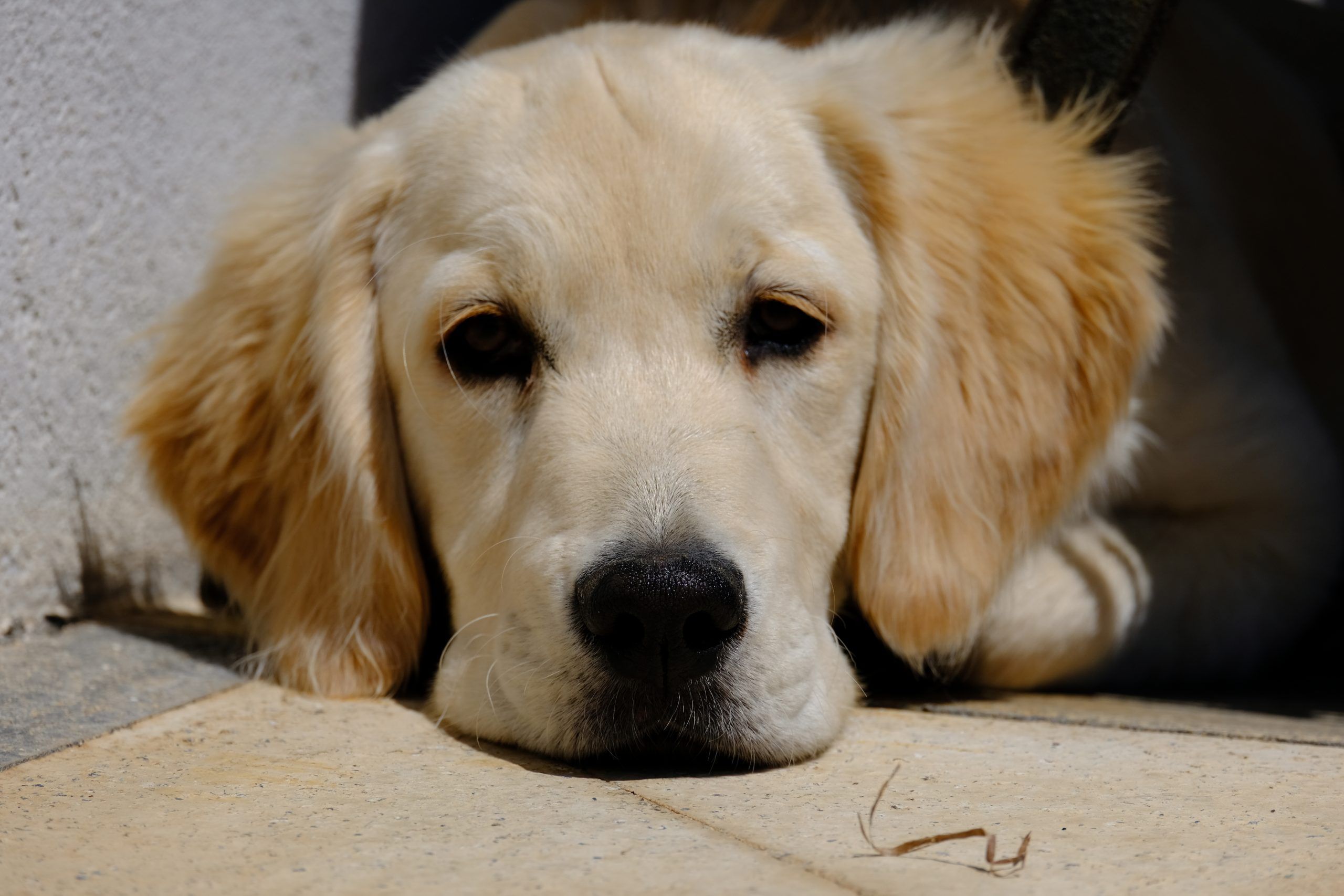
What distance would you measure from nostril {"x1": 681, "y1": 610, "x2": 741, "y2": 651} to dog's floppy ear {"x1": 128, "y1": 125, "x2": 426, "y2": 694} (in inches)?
35.0

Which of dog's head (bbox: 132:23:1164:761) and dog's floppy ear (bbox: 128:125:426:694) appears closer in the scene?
dog's head (bbox: 132:23:1164:761)

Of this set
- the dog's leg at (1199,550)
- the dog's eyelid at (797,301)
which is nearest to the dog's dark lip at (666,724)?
the dog's eyelid at (797,301)

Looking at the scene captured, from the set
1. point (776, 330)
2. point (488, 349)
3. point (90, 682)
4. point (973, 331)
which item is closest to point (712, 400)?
point (776, 330)

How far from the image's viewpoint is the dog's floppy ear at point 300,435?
8.94ft

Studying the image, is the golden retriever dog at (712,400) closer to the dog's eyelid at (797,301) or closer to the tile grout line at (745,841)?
the dog's eyelid at (797,301)

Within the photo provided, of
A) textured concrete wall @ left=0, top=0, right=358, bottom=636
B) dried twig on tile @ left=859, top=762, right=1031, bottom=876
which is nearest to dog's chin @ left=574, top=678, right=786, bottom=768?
dried twig on tile @ left=859, top=762, right=1031, bottom=876

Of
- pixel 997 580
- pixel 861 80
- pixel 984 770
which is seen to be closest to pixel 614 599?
pixel 984 770

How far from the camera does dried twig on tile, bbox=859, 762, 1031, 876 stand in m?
1.52

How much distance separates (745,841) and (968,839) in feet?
0.91

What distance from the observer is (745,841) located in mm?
1653

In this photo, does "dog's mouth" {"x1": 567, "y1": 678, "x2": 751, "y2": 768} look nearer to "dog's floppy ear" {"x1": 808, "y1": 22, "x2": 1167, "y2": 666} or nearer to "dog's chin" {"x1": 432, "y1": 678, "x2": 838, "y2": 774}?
"dog's chin" {"x1": 432, "y1": 678, "x2": 838, "y2": 774}

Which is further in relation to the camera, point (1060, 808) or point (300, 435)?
point (300, 435)

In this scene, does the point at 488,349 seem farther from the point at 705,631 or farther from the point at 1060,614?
the point at 1060,614

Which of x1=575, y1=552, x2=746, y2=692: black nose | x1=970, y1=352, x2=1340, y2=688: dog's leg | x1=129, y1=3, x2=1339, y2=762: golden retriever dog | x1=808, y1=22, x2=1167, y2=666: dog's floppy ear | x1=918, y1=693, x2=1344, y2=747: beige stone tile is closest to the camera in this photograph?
x1=575, y1=552, x2=746, y2=692: black nose
